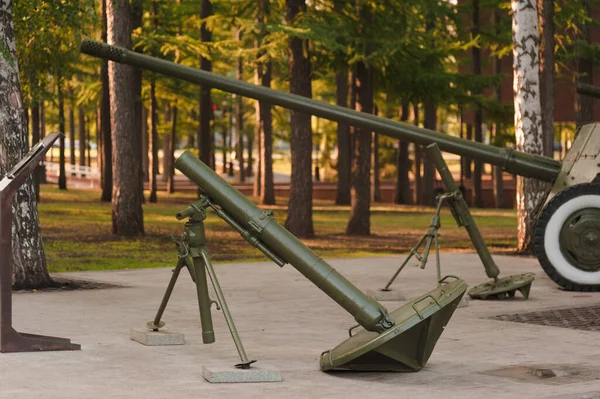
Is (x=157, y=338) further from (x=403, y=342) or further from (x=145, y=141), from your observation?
(x=145, y=141)

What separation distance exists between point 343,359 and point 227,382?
960 millimetres

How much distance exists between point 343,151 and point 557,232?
2783 cm

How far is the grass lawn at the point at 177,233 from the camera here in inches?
893

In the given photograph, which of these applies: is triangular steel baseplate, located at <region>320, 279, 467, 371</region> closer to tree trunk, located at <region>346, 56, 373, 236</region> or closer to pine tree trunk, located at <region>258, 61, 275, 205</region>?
tree trunk, located at <region>346, 56, 373, 236</region>

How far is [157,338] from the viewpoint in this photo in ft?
37.1

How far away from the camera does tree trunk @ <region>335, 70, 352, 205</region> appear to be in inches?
1732

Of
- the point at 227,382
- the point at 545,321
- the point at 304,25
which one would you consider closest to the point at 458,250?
the point at 304,25

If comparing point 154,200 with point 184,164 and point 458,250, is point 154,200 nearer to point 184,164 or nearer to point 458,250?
point 458,250

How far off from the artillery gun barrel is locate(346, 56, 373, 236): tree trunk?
11241mm

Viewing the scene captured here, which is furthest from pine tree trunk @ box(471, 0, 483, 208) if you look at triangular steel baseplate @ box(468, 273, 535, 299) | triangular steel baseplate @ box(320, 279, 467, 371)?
triangular steel baseplate @ box(320, 279, 467, 371)

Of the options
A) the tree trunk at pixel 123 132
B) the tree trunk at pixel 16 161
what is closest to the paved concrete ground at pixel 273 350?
the tree trunk at pixel 16 161

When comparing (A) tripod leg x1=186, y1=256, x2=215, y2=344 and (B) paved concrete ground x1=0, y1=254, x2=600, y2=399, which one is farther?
(A) tripod leg x1=186, y1=256, x2=215, y2=344

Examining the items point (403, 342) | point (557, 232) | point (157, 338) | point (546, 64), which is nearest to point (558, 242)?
point (557, 232)

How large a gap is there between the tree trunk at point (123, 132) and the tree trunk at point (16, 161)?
9.43 metres
